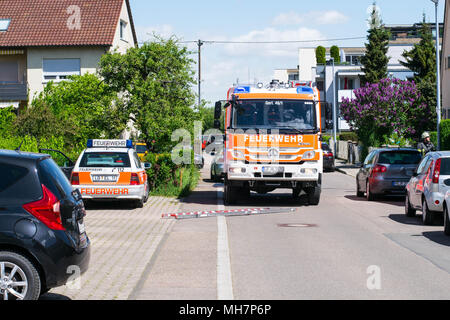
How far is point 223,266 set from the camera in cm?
980

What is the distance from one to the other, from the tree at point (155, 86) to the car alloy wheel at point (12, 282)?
17764 millimetres

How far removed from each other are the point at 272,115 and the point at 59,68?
A: 28.0 meters

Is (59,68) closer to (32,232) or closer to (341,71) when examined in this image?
(32,232)

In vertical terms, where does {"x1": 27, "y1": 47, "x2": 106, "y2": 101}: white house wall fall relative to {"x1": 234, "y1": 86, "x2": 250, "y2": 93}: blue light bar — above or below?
above

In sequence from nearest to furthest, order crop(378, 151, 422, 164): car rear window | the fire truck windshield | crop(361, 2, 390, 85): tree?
1. the fire truck windshield
2. crop(378, 151, 422, 164): car rear window
3. crop(361, 2, 390, 85): tree

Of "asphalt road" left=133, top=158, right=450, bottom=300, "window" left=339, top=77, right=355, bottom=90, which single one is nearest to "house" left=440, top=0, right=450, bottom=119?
"asphalt road" left=133, top=158, right=450, bottom=300

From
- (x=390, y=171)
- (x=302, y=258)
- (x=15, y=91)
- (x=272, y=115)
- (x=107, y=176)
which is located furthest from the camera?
(x=15, y=91)

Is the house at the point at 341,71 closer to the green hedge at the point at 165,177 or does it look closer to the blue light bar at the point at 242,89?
the green hedge at the point at 165,177

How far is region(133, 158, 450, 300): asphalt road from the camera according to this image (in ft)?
26.4

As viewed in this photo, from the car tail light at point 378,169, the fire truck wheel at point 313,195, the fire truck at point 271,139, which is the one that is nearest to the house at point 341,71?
the car tail light at point 378,169

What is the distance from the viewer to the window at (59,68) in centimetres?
4438

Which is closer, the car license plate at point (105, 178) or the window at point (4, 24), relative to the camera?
the car license plate at point (105, 178)

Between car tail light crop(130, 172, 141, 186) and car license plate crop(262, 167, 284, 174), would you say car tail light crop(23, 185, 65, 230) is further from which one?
car license plate crop(262, 167, 284, 174)

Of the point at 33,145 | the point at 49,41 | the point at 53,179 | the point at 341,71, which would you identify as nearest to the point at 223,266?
the point at 53,179
